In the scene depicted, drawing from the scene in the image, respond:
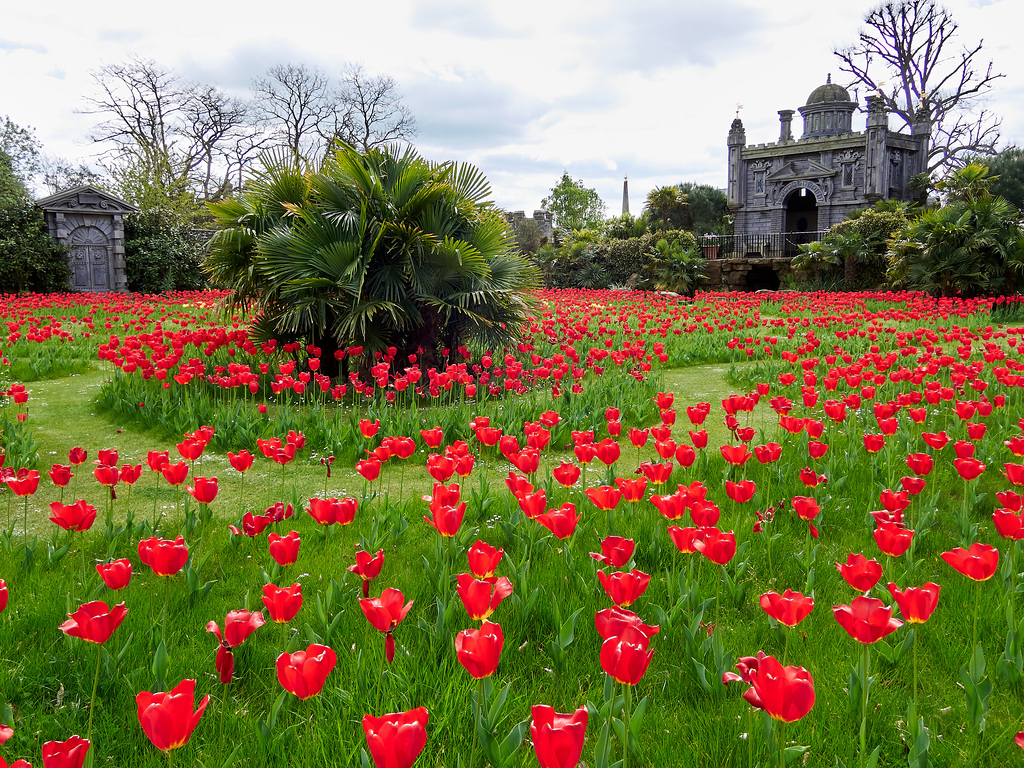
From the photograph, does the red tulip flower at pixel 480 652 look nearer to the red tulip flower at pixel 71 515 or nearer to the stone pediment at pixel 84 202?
the red tulip flower at pixel 71 515

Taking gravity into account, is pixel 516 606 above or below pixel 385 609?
below

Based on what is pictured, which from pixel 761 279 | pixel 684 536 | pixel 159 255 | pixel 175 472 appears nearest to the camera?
pixel 684 536

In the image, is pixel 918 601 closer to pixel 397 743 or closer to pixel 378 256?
pixel 397 743

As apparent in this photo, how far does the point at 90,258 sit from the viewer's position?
21.8 m

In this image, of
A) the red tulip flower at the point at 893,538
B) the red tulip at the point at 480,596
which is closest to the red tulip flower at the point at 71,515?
the red tulip at the point at 480,596

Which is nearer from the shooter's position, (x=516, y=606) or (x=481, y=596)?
(x=481, y=596)

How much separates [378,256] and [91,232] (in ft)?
63.6

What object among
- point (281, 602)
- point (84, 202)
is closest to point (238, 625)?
point (281, 602)

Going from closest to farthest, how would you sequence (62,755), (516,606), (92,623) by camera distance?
(62,755) < (92,623) < (516,606)

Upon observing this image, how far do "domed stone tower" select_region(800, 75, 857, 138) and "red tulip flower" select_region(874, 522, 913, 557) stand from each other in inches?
1714

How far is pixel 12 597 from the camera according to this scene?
8.41 ft

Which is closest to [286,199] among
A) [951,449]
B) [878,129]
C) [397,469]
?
[397,469]

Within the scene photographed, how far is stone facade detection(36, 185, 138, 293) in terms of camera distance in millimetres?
20984

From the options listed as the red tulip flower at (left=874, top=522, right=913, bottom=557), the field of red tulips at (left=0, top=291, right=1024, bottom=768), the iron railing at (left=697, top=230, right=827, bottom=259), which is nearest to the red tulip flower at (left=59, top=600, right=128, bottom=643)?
the field of red tulips at (left=0, top=291, right=1024, bottom=768)
